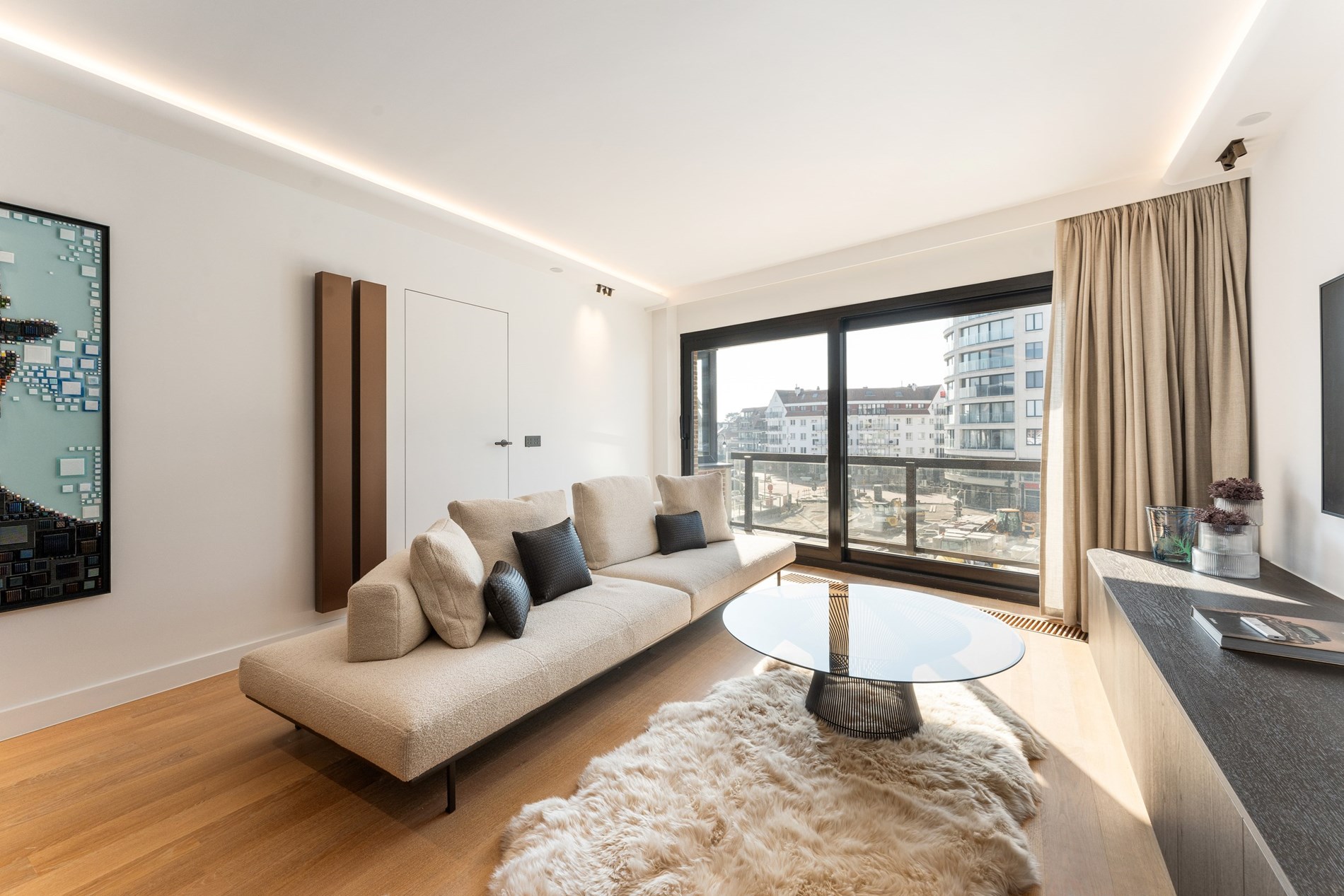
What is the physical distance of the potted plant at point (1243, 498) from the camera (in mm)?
2244

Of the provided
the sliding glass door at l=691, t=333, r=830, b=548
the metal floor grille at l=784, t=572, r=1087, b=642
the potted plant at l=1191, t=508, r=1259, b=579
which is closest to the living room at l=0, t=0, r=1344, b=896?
the potted plant at l=1191, t=508, r=1259, b=579

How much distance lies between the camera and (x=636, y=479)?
11.8 ft

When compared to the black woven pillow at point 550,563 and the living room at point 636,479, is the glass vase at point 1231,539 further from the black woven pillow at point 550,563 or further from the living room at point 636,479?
the black woven pillow at point 550,563

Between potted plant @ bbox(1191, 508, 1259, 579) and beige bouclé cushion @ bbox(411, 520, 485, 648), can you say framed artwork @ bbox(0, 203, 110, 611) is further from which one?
potted plant @ bbox(1191, 508, 1259, 579)

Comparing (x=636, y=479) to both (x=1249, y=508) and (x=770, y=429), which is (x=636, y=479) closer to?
(x=770, y=429)

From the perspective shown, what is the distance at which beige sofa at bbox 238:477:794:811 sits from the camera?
1547 millimetres

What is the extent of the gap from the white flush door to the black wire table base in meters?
2.61

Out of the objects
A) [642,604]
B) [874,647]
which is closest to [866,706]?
[874,647]

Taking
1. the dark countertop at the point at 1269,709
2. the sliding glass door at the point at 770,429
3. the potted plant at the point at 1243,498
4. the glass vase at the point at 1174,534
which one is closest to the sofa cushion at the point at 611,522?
the sliding glass door at the point at 770,429

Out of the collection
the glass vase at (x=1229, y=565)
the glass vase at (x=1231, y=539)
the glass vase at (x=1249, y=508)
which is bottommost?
the glass vase at (x=1229, y=565)

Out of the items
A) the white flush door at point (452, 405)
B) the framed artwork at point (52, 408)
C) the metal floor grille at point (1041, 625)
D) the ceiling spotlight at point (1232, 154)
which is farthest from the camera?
the white flush door at point (452, 405)

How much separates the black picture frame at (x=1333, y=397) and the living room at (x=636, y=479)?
28 mm

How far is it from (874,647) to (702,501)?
1.90 m

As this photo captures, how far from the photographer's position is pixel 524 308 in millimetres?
4164
